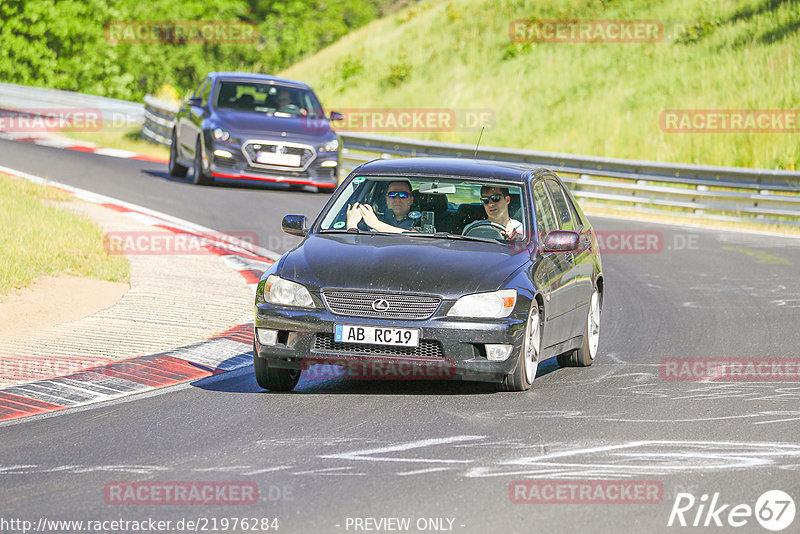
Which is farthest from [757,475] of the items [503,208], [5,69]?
[5,69]

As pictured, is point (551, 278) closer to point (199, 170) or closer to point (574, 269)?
point (574, 269)

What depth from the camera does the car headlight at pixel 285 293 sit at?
27.1 feet

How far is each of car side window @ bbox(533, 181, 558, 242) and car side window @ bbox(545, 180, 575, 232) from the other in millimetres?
152

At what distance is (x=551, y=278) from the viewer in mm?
9023

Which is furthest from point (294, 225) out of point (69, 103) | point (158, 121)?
point (69, 103)

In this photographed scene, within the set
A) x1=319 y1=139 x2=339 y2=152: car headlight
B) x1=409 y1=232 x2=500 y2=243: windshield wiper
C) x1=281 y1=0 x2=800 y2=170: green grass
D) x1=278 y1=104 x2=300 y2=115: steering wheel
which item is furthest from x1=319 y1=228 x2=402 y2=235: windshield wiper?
x1=281 y1=0 x2=800 y2=170: green grass

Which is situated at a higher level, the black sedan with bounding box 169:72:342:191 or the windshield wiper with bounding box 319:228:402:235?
the windshield wiper with bounding box 319:228:402:235

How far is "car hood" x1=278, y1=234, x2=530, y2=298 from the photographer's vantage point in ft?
27.0

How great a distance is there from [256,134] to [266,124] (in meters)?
0.43

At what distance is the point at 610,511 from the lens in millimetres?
5770

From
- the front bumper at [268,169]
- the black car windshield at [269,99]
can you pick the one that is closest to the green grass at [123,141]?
the black car windshield at [269,99]

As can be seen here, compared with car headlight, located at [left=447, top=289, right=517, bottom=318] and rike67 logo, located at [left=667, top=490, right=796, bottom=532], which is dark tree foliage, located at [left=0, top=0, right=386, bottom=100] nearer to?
car headlight, located at [left=447, top=289, right=517, bottom=318]

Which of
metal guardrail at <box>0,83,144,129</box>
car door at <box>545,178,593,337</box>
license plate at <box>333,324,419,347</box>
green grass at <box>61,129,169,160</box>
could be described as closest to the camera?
license plate at <box>333,324,419,347</box>

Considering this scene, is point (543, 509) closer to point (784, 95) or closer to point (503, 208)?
point (503, 208)
